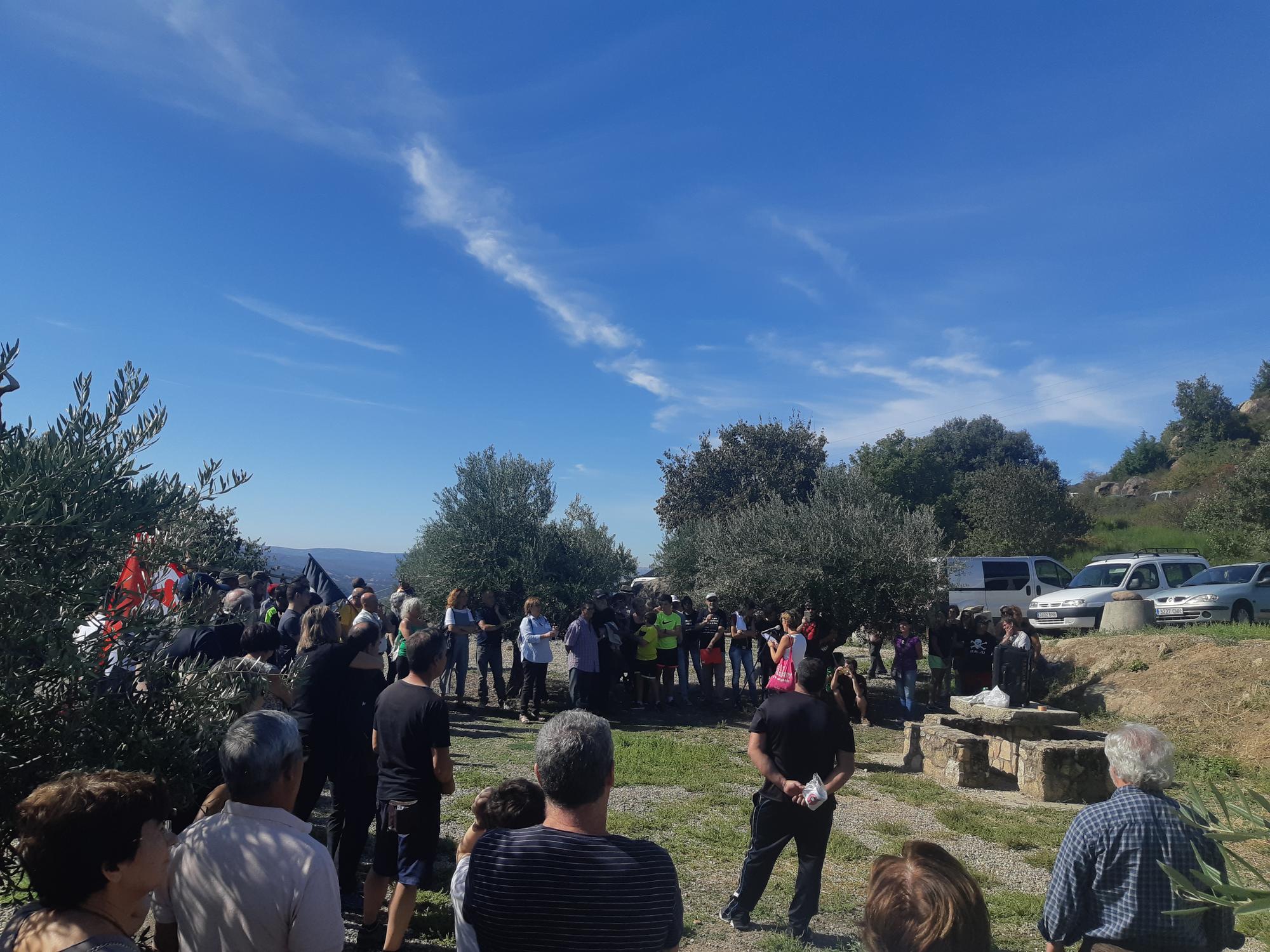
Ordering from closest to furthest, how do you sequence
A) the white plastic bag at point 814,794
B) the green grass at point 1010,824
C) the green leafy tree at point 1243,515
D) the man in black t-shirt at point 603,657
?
the white plastic bag at point 814,794, the green grass at point 1010,824, the man in black t-shirt at point 603,657, the green leafy tree at point 1243,515

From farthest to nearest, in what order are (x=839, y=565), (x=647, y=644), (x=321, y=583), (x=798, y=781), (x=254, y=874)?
(x=839, y=565) < (x=647, y=644) < (x=321, y=583) < (x=798, y=781) < (x=254, y=874)

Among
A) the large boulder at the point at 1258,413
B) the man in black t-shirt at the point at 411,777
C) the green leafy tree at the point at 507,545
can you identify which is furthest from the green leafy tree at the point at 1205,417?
Answer: the man in black t-shirt at the point at 411,777

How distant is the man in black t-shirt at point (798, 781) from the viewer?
4730mm

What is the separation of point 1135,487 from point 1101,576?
43.1 metres

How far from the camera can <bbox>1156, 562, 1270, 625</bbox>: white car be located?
1600 cm

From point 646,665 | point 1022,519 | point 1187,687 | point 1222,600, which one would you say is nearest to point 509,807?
point 646,665

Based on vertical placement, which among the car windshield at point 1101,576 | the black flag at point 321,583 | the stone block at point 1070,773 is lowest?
the stone block at point 1070,773

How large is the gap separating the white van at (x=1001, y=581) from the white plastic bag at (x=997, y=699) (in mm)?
9390

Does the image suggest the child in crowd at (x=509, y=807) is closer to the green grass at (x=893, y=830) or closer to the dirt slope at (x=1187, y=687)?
the green grass at (x=893, y=830)

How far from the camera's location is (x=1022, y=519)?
119 feet

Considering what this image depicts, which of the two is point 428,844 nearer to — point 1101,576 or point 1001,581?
point 1101,576

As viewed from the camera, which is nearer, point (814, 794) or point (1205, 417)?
point (814, 794)

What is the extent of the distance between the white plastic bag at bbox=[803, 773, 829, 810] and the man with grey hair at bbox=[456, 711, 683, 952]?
237cm

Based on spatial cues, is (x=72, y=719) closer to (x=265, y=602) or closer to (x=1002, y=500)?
(x=265, y=602)
